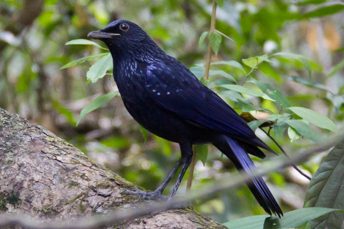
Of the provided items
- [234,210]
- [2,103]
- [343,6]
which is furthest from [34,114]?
[343,6]

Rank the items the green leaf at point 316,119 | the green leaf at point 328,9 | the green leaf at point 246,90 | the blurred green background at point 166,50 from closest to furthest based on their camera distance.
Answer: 1. the green leaf at point 316,119
2. the green leaf at point 246,90
3. the green leaf at point 328,9
4. the blurred green background at point 166,50

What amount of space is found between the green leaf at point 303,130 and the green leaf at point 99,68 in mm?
992

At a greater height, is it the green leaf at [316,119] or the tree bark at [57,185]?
the green leaf at [316,119]

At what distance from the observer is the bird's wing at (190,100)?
3.48 meters

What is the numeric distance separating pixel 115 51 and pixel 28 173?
1.19 meters

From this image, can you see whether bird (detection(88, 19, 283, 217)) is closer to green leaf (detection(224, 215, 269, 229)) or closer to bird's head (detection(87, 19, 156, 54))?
bird's head (detection(87, 19, 156, 54))

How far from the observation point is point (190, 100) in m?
3.61

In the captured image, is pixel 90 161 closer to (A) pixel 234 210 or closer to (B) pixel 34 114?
(A) pixel 234 210

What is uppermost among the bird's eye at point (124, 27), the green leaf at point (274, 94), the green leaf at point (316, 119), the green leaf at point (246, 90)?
the bird's eye at point (124, 27)

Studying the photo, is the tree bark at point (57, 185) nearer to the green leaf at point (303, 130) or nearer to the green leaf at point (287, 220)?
the green leaf at point (287, 220)

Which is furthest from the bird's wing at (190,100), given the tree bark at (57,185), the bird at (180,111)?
the tree bark at (57,185)

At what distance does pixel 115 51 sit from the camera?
3848mm

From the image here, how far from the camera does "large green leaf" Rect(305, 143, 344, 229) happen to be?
306 centimetres

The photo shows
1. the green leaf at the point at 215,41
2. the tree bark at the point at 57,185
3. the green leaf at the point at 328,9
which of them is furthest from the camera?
the green leaf at the point at 328,9
